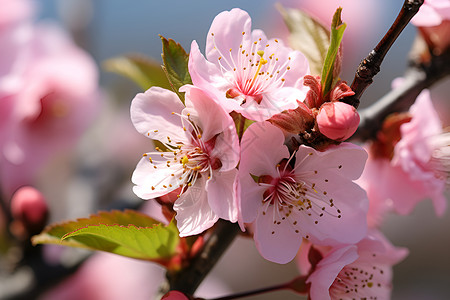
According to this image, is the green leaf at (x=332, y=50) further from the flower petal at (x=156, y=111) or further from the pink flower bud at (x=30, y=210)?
the pink flower bud at (x=30, y=210)

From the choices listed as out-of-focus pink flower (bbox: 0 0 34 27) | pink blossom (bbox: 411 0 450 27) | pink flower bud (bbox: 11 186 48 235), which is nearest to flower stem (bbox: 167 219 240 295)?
pink blossom (bbox: 411 0 450 27)

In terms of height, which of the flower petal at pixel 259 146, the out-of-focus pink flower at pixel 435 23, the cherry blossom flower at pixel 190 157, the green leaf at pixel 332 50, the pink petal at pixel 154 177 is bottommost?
the pink petal at pixel 154 177

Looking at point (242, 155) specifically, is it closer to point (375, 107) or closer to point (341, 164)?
point (341, 164)

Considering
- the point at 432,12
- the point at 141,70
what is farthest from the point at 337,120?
the point at 141,70

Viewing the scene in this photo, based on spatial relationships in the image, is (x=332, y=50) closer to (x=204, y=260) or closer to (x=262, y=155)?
(x=262, y=155)

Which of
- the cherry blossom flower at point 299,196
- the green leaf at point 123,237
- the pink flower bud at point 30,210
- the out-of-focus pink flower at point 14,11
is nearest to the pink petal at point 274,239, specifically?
the cherry blossom flower at point 299,196

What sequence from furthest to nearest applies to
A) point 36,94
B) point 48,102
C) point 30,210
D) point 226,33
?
point 48,102
point 36,94
point 30,210
point 226,33

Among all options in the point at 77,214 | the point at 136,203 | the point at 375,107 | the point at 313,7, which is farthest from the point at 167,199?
the point at 313,7
